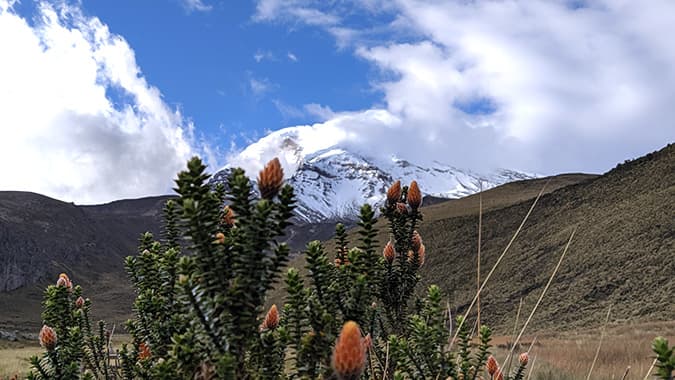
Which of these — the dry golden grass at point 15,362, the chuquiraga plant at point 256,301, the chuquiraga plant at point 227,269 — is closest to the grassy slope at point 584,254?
the dry golden grass at point 15,362

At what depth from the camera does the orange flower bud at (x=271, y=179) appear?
1432 millimetres

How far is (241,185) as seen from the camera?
1434 millimetres

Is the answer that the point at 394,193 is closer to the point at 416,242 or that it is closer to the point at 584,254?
the point at 416,242

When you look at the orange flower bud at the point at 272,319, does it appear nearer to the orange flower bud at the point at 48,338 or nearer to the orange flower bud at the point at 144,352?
the orange flower bud at the point at 144,352

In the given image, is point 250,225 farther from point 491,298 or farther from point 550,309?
point 491,298

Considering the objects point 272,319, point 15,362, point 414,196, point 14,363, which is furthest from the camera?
point 15,362

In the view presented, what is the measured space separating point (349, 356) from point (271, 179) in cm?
49

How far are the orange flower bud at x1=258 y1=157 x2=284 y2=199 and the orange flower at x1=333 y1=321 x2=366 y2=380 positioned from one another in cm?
40

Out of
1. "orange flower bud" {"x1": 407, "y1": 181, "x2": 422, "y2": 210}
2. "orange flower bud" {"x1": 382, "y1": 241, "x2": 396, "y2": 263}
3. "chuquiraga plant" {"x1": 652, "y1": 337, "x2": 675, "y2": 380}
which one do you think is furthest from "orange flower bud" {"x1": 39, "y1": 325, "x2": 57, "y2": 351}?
"chuquiraga plant" {"x1": 652, "y1": 337, "x2": 675, "y2": 380}

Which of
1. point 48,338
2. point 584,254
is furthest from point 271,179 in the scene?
point 584,254

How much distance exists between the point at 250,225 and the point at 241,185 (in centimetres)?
13

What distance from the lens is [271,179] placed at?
1438mm

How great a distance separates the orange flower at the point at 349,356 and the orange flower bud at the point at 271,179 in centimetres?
40

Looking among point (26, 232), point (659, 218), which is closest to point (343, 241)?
point (659, 218)
